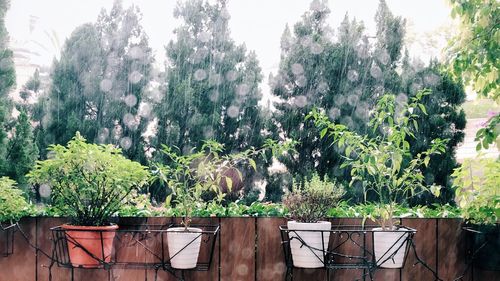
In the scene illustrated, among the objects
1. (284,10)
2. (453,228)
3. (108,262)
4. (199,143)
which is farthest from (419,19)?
(108,262)

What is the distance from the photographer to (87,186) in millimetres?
2145

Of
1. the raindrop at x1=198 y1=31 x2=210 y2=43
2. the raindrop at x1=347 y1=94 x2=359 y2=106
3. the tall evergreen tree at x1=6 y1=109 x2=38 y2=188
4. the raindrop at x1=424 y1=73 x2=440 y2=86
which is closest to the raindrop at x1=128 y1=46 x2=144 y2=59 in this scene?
the raindrop at x1=198 y1=31 x2=210 y2=43

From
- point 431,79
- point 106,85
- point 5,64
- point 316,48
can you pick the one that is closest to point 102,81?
point 106,85

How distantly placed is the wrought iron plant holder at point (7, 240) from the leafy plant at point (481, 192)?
194 cm

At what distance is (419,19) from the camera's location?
34.1 feet

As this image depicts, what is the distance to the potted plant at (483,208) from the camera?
2184 millimetres

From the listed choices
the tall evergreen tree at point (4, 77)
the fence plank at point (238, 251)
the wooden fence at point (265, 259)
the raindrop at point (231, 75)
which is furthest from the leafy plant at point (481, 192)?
the tall evergreen tree at point (4, 77)

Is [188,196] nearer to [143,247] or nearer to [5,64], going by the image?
[143,247]

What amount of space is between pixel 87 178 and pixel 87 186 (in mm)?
31

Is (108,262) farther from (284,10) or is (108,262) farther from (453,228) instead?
(284,10)

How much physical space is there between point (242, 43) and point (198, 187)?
6.56 meters

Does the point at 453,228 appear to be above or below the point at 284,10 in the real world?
below

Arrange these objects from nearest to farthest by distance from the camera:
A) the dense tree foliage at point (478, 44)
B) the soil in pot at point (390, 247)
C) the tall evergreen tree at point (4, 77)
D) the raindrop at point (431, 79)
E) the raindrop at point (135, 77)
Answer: the soil in pot at point (390, 247) → the dense tree foliage at point (478, 44) → the raindrop at point (431, 79) → the tall evergreen tree at point (4, 77) → the raindrop at point (135, 77)

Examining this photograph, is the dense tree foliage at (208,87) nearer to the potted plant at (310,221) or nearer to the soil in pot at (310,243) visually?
the potted plant at (310,221)
